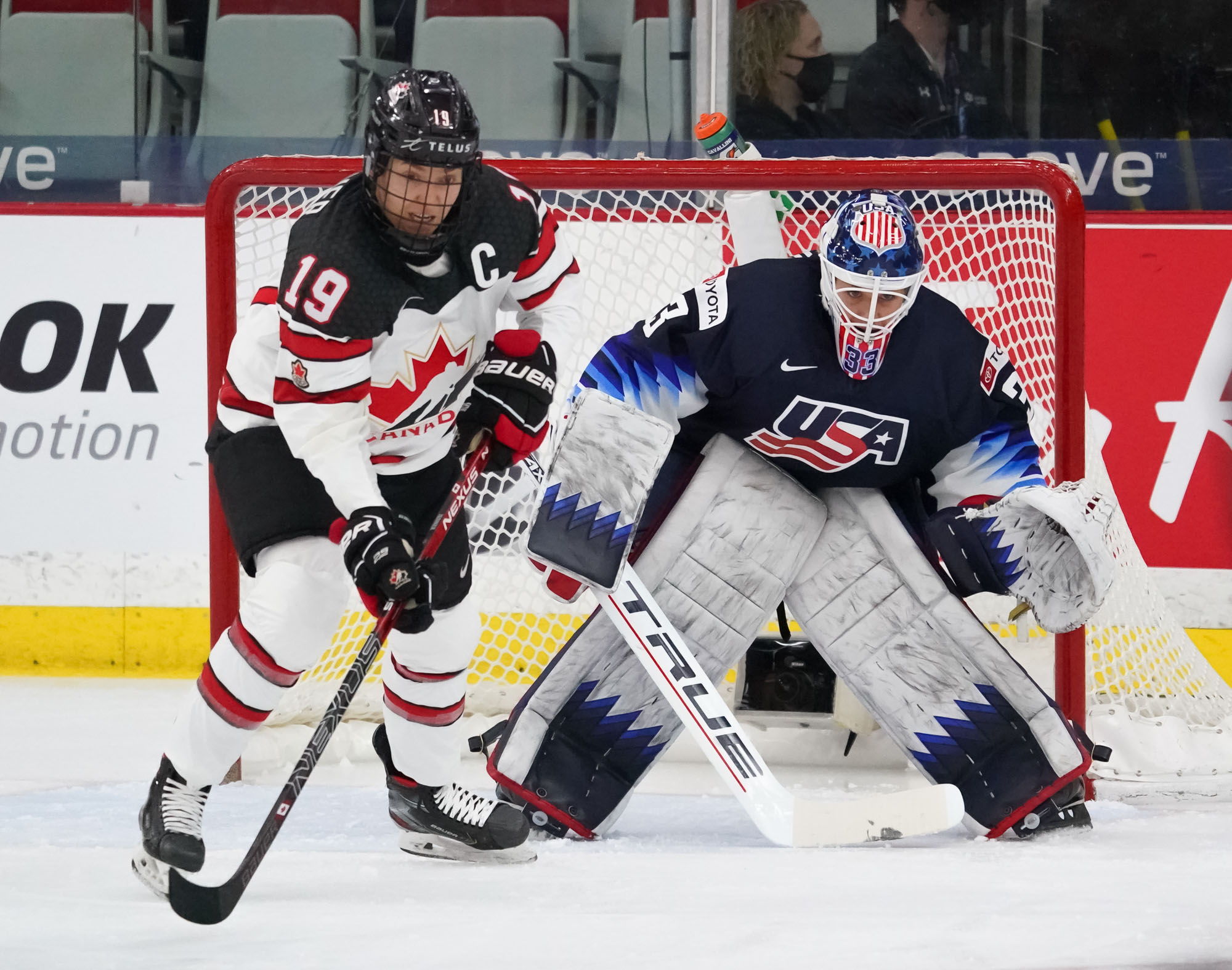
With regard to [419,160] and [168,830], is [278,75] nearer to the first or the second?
[419,160]

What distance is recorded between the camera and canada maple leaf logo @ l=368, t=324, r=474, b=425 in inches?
77.0

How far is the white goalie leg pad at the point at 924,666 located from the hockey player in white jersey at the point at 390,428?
575mm

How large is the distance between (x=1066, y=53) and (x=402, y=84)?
6.81 ft

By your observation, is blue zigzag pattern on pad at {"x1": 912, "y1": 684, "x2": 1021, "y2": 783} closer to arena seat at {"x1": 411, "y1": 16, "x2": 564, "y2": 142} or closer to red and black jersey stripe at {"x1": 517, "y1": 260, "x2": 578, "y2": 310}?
red and black jersey stripe at {"x1": 517, "y1": 260, "x2": 578, "y2": 310}

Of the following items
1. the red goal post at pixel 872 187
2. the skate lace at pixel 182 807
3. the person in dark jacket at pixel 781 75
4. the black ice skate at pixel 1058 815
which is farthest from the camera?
the person in dark jacket at pixel 781 75

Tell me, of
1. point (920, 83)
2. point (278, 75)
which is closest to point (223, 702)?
point (278, 75)

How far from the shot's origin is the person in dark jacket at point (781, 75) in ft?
11.0

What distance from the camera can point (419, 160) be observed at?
5.81 feet

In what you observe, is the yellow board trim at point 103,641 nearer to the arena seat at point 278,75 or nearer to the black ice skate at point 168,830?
the arena seat at point 278,75

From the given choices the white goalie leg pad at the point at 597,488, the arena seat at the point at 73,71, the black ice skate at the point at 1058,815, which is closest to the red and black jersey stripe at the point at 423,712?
the white goalie leg pad at the point at 597,488

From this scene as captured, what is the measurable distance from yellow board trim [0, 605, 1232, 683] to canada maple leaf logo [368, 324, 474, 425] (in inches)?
64.5

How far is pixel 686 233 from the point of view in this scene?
3014 mm

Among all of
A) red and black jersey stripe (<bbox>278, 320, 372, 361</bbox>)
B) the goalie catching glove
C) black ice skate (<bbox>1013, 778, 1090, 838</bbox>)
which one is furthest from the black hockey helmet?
black ice skate (<bbox>1013, 778, 1090, 838</bbox>)

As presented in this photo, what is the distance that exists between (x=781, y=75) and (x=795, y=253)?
0.56 m
